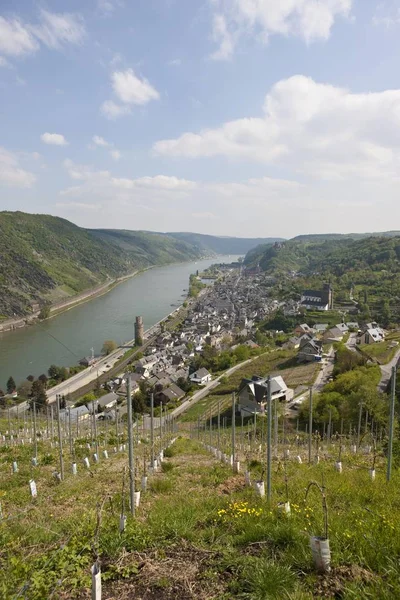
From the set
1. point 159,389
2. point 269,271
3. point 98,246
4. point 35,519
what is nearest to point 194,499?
point 35,519

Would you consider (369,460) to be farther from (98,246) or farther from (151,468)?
(98,246)

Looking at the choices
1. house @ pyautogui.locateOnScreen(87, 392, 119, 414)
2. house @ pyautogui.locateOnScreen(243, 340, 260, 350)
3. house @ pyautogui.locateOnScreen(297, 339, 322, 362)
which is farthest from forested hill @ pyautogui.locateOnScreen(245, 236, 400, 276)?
house @ pyautogui.locateOnScreen(87, 392, 119, 414)

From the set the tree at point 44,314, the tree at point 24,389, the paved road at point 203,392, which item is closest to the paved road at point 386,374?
the paved road at point 203,392

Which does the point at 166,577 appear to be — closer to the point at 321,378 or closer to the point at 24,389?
the point at 321,378

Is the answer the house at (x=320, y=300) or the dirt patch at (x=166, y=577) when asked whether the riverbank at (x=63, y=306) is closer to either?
the house at (x=320, y=300)

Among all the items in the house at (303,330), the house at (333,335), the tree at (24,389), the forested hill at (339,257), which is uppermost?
the forested hill at (339,257)

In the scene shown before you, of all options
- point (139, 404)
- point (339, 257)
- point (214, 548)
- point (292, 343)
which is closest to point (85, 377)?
point (139, 404)
